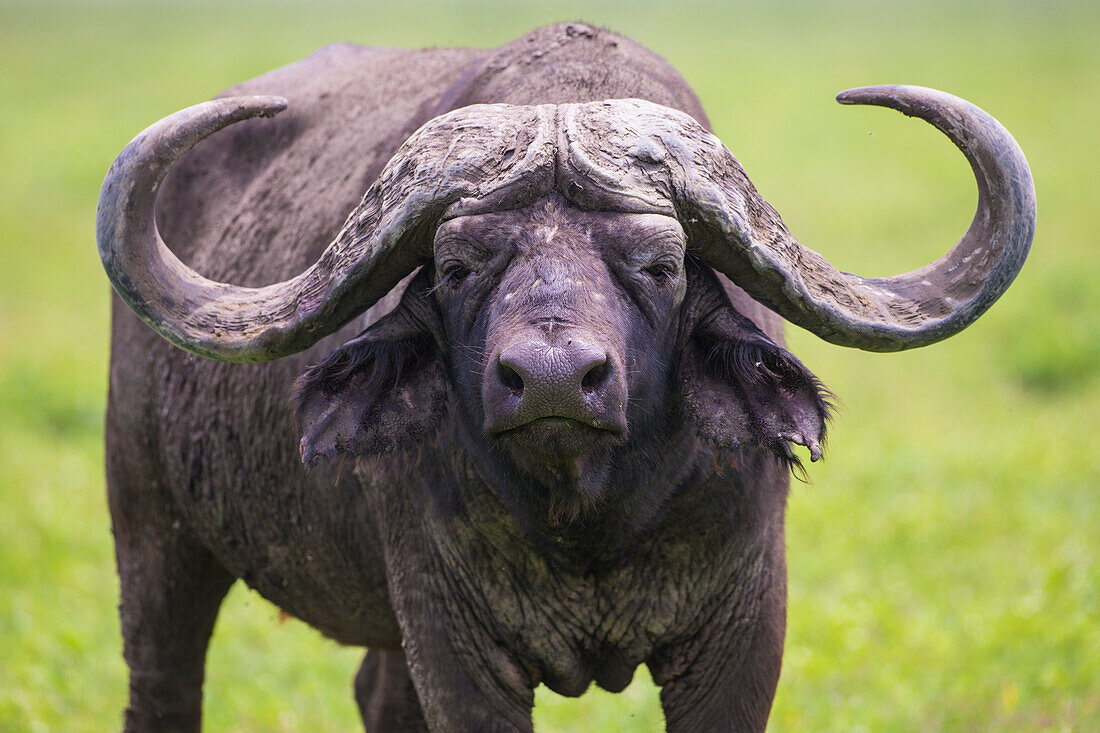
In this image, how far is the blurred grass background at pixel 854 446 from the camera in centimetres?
670

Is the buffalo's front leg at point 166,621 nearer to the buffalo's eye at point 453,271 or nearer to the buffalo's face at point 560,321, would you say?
the buffalo's face at point 560,321

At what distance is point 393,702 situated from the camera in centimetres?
575

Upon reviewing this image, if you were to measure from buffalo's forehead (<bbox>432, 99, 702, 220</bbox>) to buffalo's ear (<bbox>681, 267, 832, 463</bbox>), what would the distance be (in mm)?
369

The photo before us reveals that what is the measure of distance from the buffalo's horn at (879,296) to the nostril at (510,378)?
718 mm

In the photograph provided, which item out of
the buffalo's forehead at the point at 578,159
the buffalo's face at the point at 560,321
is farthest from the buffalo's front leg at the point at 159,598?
the buffalo's forehead at the point at 578,159

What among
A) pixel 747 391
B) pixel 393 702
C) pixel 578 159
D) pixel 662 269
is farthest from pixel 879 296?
pixel 393 702

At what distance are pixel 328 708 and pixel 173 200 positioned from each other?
2860 mm

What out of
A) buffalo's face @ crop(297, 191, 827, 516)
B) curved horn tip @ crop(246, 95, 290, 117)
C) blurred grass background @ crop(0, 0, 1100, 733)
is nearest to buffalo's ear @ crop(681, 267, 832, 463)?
buffalo's face @ crop(297, 191, 827, 516)

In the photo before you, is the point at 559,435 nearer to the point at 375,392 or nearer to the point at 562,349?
the point at 562,349

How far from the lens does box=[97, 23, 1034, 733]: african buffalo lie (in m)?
3.39

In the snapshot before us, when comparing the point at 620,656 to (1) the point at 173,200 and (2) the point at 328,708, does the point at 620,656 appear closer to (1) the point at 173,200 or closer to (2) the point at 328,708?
(1) the point at 173,200

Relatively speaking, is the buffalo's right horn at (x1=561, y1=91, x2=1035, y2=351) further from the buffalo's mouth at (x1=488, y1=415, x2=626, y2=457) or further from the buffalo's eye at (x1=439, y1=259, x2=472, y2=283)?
the buffalo's mouth at (x1=488, y1=415, x2=626, y2=457)

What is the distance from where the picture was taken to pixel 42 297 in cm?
1566

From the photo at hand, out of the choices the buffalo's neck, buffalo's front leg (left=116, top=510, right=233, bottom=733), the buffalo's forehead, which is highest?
the buffalo's forehead
